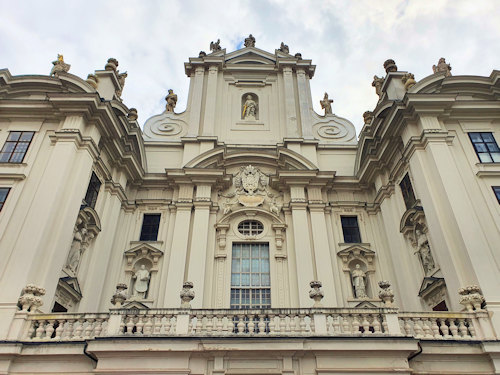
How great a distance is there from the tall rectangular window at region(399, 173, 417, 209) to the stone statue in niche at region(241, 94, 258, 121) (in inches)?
343

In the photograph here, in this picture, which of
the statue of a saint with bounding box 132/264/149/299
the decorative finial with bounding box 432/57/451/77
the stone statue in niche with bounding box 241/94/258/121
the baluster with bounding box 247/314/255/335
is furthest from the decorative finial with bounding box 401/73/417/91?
the statue of a saint with bounding box 132/264/149/299

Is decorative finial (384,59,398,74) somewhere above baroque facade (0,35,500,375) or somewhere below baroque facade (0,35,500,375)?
above

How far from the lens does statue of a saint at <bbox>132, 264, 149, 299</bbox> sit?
1557 centimetres

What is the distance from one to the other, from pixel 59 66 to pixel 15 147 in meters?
4.05

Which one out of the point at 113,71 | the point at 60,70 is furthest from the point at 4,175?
the point at 113,71

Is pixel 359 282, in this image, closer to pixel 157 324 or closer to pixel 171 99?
pixel 157 324

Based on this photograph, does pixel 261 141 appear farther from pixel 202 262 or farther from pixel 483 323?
pixel 483 323

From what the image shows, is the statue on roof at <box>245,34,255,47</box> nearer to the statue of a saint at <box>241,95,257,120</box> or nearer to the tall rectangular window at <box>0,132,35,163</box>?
the statue of a saint at <box>241,95,257,120</box>

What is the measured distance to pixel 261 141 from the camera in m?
20.3

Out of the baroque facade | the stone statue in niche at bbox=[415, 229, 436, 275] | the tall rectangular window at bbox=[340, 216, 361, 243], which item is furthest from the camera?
the tall rectangular window at bbox=[340, 216, 361, 243]

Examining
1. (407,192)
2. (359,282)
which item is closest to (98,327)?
(359,282)

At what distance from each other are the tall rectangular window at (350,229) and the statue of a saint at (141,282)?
8537 mm

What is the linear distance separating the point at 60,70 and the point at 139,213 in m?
6.65

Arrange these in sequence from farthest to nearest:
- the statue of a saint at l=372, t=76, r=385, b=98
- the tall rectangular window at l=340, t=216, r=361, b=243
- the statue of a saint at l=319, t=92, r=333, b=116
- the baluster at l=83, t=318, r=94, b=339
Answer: the statue of a saint at l=319, t=92, r=333, b=116 → the statue of a saint at l=372, t=76, r=385, b=98 → the tall rectangular window at l=340, t=216, r=361, b=243 → the baluster at l=83, t=318, r=94, b=339
